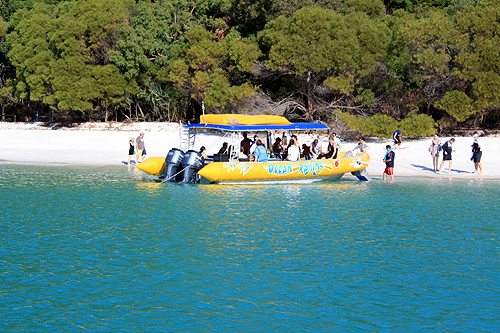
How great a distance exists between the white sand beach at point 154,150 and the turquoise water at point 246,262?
5903mm

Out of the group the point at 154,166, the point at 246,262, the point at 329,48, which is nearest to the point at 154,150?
the point at 154,166

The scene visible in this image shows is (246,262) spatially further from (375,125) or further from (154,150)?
(375,125)

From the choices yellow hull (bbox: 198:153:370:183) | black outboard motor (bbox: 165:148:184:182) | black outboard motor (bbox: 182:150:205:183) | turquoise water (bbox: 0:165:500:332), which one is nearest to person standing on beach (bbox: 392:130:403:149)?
yellow hull (bbox: 198:153:370:183)

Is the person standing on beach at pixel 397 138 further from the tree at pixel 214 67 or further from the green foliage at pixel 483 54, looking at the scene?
the tree at pixel 214 67

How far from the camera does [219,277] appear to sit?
351 inches

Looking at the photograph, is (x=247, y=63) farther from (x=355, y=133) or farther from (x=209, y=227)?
(x=209, y=227)

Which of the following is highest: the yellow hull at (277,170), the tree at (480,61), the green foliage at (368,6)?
the green foliage at (368,6)

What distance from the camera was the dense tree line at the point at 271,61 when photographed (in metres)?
31.0

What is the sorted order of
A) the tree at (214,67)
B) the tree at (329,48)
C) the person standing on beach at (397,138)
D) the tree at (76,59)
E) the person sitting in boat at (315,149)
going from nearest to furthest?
the person sitting in boat at (315,149) → the person standing on beach at (397,138) → the tree at (329,48) → the tree at (214,67) → the tree at (76,59)

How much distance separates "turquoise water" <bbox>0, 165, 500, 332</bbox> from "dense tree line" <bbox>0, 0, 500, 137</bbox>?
16.0 metres

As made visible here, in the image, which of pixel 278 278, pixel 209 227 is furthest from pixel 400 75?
pixel 278 278

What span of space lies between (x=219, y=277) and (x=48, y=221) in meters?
5.73

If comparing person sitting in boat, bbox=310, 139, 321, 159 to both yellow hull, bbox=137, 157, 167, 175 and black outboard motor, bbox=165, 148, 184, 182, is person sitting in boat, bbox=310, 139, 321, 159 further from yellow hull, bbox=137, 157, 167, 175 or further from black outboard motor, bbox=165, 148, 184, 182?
yellow hull, bbox=137, 157, 167, 175

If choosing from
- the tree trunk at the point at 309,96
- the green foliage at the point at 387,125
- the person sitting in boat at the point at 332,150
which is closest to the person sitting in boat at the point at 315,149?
the person sitting in boat at the point at 332,150
